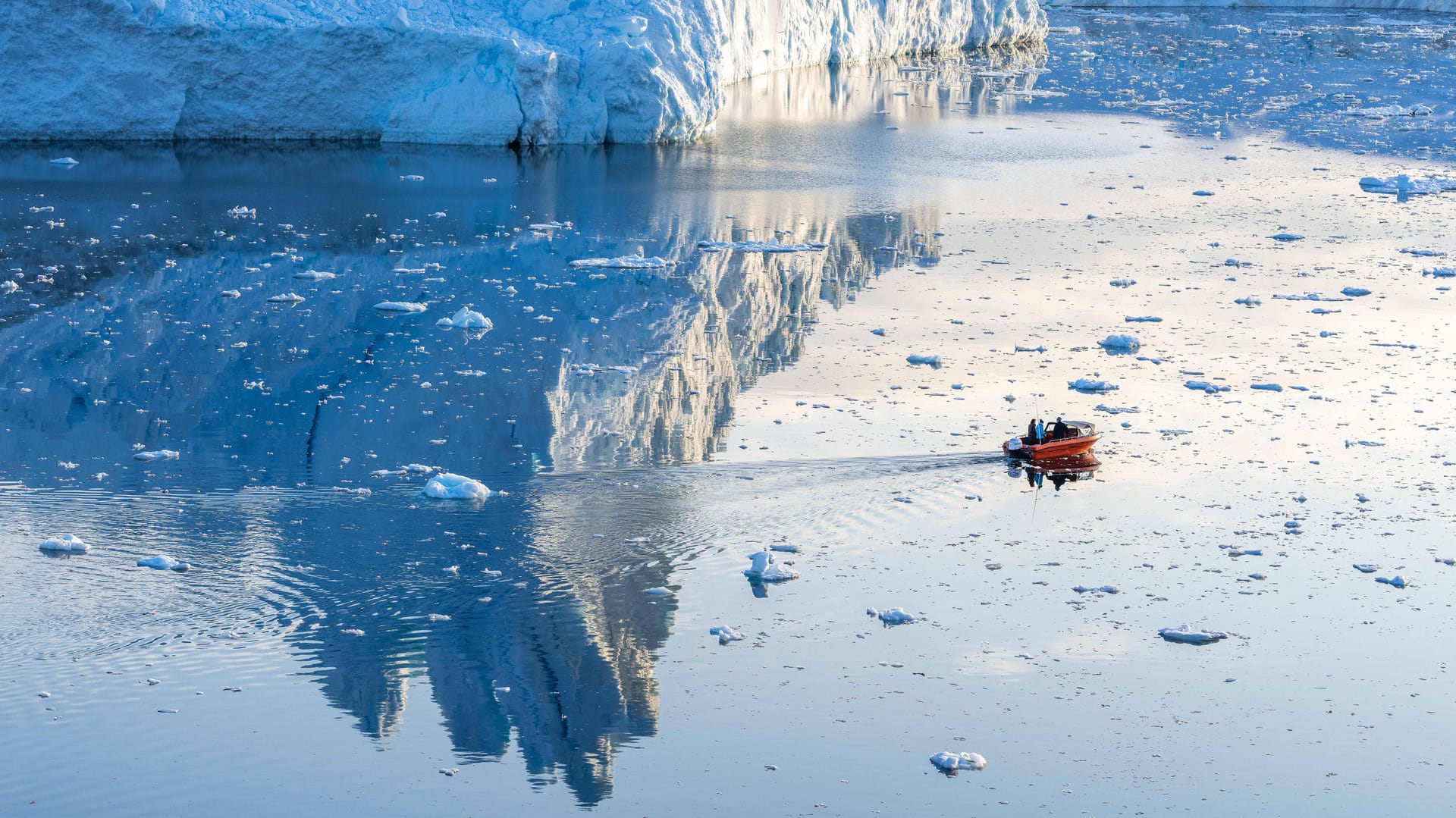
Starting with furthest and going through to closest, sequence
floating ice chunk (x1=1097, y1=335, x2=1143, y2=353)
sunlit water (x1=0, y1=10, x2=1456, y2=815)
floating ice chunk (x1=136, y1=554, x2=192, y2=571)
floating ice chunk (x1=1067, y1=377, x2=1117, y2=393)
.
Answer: floating ice chunk (x1=1097, y1=335, x2=1143, y2=353) < floating ice chunk (x1=1067, y1=377, x2=1117, y2=393) < floating ice chunk (x1=136, y1=554, x2=192, y2=571) < sunlit water (x1=0, y1=10, x2=1456, y2=815)

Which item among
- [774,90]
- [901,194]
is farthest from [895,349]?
[774,90]

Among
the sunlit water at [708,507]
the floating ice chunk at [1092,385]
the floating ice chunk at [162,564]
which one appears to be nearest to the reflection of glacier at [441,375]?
the sunlit water at [708,507]

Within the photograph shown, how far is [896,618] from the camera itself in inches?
244

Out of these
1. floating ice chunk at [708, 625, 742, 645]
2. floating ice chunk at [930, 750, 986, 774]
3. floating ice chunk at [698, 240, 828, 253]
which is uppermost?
floating ice chunk at [698, 240, 828, 253]

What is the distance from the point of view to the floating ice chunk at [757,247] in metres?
12.8

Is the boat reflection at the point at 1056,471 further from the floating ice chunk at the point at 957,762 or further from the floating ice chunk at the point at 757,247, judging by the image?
the floating ice chunk at the point at 757,247

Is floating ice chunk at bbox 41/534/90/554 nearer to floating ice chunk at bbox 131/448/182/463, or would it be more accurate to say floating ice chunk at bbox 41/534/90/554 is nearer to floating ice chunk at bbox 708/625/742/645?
floating ice chunk at bbox 131/448/182/463

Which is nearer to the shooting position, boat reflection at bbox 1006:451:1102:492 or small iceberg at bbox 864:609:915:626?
small iceberg at bbox 864:609:915:626

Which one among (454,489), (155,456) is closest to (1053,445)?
(454,489)

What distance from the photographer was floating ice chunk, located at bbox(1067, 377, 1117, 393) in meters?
9.10

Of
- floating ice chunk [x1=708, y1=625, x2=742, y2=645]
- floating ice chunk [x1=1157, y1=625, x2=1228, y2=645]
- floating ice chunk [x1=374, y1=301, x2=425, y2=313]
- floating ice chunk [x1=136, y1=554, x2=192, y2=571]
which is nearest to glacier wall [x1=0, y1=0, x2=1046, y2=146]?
floating ice chunk [x1=374, y1=301, x2=425, y2=313]

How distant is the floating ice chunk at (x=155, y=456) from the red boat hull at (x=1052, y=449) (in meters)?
4.11

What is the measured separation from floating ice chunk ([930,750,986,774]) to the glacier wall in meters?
12.3

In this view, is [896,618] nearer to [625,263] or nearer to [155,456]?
[155,456]
